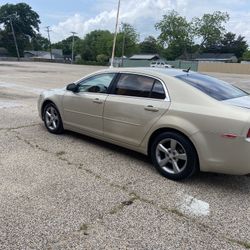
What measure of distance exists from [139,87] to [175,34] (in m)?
76.6

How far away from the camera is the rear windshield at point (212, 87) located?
13.4 ft

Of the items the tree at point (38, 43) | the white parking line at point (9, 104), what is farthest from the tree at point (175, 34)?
the white parking line at point (9, 104)

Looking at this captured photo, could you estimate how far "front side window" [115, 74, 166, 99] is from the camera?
4277 millimetres

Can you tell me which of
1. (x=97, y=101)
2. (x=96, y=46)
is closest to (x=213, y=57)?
(x=96, y=46)

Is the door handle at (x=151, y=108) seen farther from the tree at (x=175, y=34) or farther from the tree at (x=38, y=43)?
the tree at (x=38, y=43)

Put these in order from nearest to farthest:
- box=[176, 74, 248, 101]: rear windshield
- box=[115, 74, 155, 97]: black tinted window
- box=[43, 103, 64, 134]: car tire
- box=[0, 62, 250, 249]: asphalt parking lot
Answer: box=[0, 62, 250, 249]: asphalt parking lot → box=[176, 74, 248, 101]: rear windshield → box=[115, 74, 155, 97]: black tinted window → box=[43, 103, 64, 134]: car tire

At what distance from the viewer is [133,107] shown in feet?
14.5

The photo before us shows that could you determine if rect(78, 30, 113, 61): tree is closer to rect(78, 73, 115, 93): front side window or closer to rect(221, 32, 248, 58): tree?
rect(221, 32, 248, 58): tree

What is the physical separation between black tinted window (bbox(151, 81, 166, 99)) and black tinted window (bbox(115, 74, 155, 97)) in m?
0.07

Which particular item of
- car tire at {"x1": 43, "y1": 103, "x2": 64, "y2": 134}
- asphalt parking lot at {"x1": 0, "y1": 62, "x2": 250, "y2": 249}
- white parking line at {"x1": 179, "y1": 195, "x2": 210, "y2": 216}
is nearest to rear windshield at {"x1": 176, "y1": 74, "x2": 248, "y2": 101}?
asphalt parking lot at {"x1": 0, "y1": 62, "x2": 250, "y2": 249}

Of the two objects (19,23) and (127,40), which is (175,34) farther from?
→ (19,23)

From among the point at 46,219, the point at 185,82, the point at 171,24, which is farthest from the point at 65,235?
the point at 171,24

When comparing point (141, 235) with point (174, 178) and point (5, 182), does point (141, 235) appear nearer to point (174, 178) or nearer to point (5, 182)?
point (174, 178)

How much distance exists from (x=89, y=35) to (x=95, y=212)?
353ft
